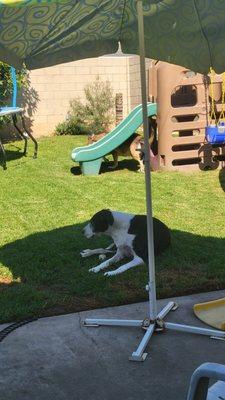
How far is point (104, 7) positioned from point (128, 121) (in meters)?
6.59

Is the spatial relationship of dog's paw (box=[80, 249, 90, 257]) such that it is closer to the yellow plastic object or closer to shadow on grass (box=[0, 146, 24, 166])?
the yellow plastic object

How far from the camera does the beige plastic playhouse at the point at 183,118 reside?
9.88 m

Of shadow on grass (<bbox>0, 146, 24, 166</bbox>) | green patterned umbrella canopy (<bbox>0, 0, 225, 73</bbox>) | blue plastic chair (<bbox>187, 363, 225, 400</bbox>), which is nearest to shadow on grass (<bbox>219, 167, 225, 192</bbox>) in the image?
shadow on grass (<bbox>0, 146, 24, 166</bbox>)

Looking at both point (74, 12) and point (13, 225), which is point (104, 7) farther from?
point (13, 225)

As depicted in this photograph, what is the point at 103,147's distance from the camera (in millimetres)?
9828

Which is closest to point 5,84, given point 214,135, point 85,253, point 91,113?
point 91,113

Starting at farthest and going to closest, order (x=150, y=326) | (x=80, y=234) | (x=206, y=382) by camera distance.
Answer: (x=80, y=234) → (x=150, y=326) → (x=206, y=382)

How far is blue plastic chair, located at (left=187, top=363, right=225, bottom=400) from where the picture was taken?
75.5 inches

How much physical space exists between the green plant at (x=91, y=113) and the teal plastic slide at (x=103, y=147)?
4.84 metres

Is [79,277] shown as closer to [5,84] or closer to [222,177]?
[222,177]

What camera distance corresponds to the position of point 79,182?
9195mm

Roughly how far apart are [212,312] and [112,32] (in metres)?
2.22

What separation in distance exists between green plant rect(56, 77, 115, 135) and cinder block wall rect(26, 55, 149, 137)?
293 millimetres

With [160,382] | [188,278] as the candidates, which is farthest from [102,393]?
[188,278]
